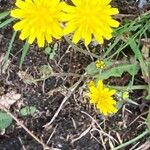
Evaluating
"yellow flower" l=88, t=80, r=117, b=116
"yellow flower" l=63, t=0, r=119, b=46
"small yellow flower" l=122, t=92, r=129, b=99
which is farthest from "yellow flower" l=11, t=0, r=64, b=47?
"small yellow flower" l=122, t=92, r=129, b=99

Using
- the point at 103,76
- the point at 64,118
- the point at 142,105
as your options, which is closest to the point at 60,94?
the point at 64,118

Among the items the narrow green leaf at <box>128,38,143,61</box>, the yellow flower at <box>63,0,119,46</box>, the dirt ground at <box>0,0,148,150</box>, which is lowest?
the dirt ground at <box>0,0,148,150</box>

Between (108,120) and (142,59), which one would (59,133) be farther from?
(142,59)

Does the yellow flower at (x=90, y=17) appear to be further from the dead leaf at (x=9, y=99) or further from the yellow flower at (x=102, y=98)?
the dead leaf at (x=9, y=99)

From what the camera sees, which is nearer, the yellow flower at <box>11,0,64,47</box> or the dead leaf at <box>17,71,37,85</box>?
the yellow flower at <box>11,0,64,47</box>

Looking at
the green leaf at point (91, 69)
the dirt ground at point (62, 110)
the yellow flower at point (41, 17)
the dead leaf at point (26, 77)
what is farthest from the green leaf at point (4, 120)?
the yellow flower at point (41, 17)

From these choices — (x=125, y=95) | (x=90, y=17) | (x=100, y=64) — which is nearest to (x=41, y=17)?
(x=90, y=17)

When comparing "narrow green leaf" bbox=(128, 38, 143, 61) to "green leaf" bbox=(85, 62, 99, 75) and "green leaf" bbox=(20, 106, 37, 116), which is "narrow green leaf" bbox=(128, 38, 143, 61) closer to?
"green leaf" bbox=(85, 62, 99, 75)

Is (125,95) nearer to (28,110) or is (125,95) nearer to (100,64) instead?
(100,64)
